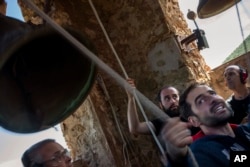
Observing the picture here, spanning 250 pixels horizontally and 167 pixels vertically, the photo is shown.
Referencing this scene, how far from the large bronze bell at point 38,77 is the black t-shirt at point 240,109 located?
1.28 meters

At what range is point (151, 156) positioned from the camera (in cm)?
218

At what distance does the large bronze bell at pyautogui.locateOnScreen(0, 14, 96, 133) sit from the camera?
786mm

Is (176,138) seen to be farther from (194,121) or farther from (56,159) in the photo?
(56,159)

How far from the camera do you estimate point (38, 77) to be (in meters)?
1.00

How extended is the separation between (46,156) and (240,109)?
125cm

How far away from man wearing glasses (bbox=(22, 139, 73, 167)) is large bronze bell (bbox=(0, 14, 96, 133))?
0.65 meters

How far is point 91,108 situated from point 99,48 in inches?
19.9

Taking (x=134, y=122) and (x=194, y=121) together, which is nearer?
(x=194, y=121)

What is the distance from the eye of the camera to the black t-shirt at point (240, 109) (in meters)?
1.97

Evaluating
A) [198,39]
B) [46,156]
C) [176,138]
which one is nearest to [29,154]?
[46,156]

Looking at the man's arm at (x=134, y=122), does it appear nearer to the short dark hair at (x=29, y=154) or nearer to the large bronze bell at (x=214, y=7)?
the short dark hair at (x=29, y=154)

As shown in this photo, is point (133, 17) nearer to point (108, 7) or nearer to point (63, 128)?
point (108, 7)

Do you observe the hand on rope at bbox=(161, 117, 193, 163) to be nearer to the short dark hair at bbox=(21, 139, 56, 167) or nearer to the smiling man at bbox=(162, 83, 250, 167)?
the smiling man at bbox=(162, 83, 250, 167)

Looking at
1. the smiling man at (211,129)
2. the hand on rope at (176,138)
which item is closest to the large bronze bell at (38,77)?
the hand on rope at (176,138)
